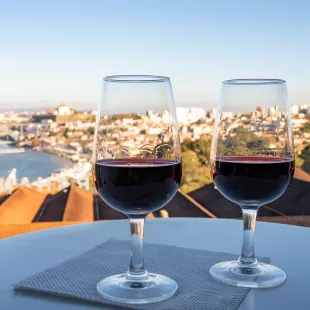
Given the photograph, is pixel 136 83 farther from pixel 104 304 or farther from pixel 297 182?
pixel 297 182

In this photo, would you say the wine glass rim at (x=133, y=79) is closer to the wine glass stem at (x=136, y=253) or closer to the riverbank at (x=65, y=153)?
the wine glass stem at (x=136, y=253)

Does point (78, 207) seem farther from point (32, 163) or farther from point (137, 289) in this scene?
point (137, 289)

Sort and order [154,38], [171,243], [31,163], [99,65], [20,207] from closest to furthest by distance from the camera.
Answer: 1. [171,243]
2. [20,207]
3. [31,163]
4. [154,38]
5. [99,65]

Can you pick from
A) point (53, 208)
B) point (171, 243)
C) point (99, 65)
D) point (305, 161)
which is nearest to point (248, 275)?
point (171, 243)

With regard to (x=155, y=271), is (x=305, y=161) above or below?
below

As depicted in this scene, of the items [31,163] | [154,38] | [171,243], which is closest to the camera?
[171,243]

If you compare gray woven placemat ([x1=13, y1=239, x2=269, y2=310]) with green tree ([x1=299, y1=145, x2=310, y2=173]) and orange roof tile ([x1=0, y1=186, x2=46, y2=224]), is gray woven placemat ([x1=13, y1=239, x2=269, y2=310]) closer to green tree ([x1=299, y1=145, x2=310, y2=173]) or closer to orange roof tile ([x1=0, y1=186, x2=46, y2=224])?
green tree ([x1=299, y1=145, x2=310, y2=173])

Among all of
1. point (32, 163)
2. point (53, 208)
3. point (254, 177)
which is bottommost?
point (53, 208)
